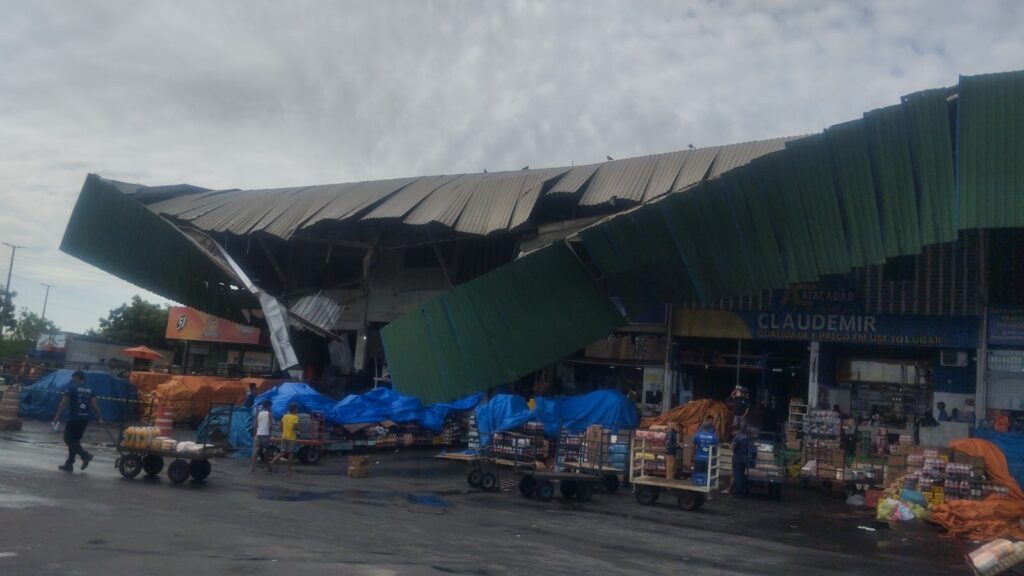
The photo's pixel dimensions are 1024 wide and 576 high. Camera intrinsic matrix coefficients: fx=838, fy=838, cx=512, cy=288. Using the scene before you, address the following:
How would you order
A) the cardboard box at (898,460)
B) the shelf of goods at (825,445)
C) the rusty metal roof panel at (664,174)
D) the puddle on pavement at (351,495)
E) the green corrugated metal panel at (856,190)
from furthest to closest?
the rusty metal roof panel at (664,174), the shelf of goods at (825,445), the cardboard box at (898,460), the puddle on pavement at (351,495), the green corrugated metal panel at (856,190)

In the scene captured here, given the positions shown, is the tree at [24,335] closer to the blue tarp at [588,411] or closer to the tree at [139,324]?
the tree at [139,324]

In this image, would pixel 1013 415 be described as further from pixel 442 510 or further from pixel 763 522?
pixel 442 510

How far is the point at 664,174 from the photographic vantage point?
886 inches

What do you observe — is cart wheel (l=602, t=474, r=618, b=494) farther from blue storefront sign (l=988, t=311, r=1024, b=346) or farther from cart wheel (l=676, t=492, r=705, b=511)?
blue storefront sign (l=988, t=311, r=1024, b=346)

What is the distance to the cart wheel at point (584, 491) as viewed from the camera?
17.0 m

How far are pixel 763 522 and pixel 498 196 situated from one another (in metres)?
12.7

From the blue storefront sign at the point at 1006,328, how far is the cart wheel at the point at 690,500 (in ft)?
33.5

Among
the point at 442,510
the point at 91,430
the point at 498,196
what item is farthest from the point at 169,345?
the point at 442,510

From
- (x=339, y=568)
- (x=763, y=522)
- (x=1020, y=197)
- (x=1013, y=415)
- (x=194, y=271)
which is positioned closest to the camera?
(x=339, y=568)

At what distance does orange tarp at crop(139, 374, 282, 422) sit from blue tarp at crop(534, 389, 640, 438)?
423 inches

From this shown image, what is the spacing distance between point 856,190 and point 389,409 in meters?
14.9

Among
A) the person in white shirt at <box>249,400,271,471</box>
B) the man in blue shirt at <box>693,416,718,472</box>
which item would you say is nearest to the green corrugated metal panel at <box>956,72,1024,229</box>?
the man in blue shirt at <box>693,416,718,472</box>

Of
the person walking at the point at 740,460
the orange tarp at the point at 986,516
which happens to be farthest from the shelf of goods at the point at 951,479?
the person walking at the point at 740,460

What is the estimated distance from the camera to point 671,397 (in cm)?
2608
